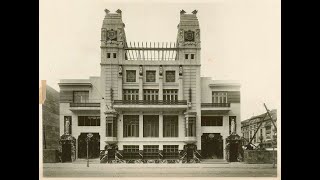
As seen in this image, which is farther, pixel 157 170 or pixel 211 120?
pixel 211 120

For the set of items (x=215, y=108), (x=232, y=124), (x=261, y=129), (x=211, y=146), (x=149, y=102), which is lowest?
(x=211, y=146)

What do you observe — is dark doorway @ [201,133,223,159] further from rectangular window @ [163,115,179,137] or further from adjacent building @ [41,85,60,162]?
adjacent building @ [41,85,60,162]

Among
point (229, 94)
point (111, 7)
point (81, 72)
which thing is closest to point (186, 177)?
point (229, 94)

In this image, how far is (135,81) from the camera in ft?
43.6

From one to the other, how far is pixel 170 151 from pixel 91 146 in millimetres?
1800

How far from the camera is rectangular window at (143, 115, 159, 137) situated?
43.5 ft

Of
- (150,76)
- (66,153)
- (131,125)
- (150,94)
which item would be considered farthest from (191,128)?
(66,153)

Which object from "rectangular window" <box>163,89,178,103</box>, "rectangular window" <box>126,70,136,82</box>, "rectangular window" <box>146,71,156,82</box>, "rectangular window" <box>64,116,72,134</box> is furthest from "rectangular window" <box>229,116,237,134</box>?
"rectangular window" <box>64,116,72,134</box>

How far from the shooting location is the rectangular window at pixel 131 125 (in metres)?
13.2

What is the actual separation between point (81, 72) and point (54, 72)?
60 cm

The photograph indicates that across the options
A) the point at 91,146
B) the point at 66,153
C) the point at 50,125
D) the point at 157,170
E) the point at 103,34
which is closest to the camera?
the point at 157,170

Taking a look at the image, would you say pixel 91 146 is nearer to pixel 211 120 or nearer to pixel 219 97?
pixel 211 120

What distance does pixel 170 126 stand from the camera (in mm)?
13258

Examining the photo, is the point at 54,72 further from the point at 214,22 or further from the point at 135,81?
the point at 214,22
